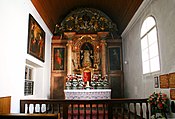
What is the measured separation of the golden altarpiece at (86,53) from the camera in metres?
8.30

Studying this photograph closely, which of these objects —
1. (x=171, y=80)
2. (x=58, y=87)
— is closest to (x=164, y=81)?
(x=171, y=80)

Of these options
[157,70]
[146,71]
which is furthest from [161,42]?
[146,71]

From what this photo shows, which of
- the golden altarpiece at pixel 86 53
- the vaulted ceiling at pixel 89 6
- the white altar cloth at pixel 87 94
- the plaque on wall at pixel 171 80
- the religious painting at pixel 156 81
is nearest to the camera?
the plaque on wall at pixel 171 80

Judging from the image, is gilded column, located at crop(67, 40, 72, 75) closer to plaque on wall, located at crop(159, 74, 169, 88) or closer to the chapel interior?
the chapel interior

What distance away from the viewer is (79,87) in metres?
7.61

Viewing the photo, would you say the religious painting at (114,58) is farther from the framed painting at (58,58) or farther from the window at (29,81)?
the window at (29,81)

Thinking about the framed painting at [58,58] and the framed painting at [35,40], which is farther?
the framed painting at [58,58]

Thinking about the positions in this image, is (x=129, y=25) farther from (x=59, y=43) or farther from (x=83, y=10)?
(x=59, y=43)

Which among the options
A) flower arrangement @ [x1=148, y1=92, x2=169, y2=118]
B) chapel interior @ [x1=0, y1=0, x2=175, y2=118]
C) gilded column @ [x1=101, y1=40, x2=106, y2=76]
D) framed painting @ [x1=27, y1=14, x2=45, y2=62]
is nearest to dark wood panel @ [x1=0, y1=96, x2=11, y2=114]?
chapel interior @ [x1=0, y1=0, x2=175, y2=118]

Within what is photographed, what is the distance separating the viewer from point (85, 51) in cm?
862

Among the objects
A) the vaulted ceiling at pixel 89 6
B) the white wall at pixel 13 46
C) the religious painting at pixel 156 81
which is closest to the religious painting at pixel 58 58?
the vaulted ceiling at pixel 89 6

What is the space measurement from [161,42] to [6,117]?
3799mm

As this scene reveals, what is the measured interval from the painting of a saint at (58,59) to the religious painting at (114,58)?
244 centimetres

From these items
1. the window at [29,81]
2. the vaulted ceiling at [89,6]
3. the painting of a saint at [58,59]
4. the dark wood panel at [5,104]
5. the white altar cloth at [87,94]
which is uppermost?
the vaulted ceiling at [89,6]
